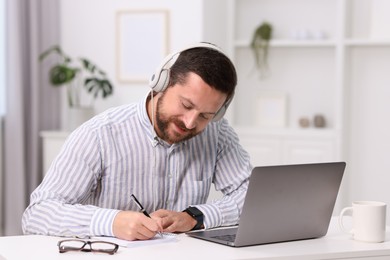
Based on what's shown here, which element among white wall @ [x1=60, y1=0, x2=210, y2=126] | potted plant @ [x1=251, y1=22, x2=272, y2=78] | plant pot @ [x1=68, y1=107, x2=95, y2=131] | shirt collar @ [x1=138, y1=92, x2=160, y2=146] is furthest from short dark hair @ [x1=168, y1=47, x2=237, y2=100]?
plant pot @ [x1=68, y1=107, x2=95, y2=131]

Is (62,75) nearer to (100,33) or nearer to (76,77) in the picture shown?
(76,77)

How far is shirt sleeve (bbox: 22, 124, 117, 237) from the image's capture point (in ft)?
7.50

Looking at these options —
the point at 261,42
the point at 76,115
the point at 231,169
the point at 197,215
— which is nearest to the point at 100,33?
the point at 76,115

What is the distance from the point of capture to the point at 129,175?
257cm

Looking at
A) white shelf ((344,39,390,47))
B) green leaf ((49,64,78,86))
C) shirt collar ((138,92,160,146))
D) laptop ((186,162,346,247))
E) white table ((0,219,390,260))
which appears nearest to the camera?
white table ((0,219,390,260))

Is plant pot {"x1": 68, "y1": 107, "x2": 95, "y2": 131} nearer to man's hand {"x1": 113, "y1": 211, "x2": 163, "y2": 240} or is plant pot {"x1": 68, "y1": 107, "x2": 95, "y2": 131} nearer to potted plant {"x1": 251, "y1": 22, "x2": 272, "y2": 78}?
potted plant {"x1": 251, "y1": 22, "x2": 272, "y2": 78}

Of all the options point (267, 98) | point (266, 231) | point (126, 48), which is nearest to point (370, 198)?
point (267, 98)

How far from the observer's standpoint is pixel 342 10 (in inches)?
190

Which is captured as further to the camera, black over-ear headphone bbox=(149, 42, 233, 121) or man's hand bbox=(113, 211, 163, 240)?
black over-ear headphone bbox=(149, 42, 233, 121)

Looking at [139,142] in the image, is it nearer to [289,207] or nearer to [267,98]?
[289,207]

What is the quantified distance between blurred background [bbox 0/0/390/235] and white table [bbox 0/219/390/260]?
2.68 meters

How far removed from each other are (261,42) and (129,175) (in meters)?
2.74

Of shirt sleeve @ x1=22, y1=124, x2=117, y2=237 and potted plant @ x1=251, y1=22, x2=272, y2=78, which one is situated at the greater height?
potted plant @ x1=251, y1=22, x2=272, y2=78

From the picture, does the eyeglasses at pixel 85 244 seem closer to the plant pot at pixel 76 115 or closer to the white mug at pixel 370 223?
the white mug at pixel 370 223
